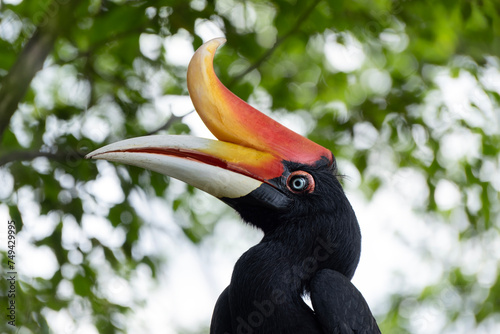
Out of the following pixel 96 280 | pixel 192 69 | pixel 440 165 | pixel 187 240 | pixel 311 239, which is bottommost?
pixel 187 240

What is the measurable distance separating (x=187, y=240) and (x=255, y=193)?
1.74m

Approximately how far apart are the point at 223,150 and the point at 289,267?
0.35 meters

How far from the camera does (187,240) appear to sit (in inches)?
123

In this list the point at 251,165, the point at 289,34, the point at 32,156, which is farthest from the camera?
the point at 289,34

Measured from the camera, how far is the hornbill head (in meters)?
1.43

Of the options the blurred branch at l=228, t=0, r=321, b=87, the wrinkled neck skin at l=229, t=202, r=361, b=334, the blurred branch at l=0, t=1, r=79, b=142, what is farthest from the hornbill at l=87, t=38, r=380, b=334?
the blurred branch at l=0, t=1, r=79, b=142

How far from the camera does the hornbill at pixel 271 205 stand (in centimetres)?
142

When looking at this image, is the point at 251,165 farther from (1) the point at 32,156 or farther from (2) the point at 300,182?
(1) the point at 32,156

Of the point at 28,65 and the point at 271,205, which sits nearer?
the point at 271,205

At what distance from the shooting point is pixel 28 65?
7.28 feet

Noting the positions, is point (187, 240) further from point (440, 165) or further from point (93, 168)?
point (440, 165)

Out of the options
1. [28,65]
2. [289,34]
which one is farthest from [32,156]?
[289,34]

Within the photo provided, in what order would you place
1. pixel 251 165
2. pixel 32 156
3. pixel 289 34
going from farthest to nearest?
pixel 289 34, pixel 32 156, pixel 251 165

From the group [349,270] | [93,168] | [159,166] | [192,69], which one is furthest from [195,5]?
[349,270]
